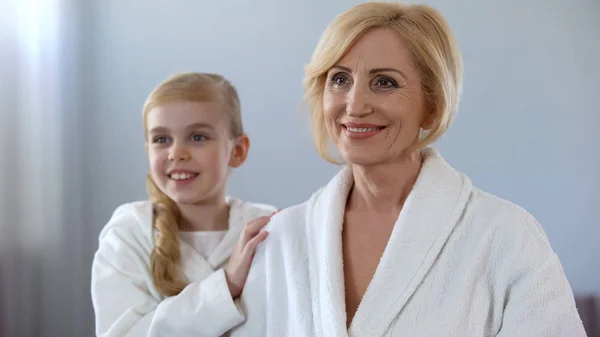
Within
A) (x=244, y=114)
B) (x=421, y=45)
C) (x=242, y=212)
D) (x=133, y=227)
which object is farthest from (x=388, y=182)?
(x=244, y=114)

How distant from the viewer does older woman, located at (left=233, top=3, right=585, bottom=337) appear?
1022mm

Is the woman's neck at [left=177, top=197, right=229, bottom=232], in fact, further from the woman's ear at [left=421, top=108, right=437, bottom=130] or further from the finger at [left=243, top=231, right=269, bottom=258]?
the woman's ear at [left=421, top=108, right=437, bottom=130]

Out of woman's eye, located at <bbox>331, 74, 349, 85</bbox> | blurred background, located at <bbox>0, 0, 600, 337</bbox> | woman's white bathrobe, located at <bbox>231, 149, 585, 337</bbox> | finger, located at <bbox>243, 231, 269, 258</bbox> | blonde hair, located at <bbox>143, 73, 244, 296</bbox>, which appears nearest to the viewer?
woman's white bathrobe, located at <bbox>231, 149, 585, 337</bbox>

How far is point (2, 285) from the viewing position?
6.26 ft

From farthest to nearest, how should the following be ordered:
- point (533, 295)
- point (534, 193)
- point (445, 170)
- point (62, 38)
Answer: point (62, 38) → point (534, 193) → point (445, 170) → point (533, 295)

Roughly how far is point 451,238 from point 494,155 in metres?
0.88

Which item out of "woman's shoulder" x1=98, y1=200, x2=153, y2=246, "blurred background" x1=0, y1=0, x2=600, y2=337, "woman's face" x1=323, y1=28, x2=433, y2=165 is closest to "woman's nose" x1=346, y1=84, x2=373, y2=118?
"woman's face" x1=323, y1=28, x2=433, y2=165

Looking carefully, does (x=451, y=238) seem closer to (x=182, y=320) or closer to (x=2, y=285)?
(x=182, y=320)

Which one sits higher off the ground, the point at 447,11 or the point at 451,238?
the point at 447,11

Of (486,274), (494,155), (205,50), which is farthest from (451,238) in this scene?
(205,50)

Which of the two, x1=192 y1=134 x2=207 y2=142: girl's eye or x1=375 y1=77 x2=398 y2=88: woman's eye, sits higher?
x1=375 y1=77 x2=398 y2=88: woman's eye

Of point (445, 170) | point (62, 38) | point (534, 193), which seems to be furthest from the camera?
point (62, 38)

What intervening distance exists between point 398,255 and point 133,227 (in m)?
0.56

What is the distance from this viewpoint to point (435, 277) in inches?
41.6
